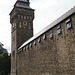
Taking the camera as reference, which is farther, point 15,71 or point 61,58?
point 15,71

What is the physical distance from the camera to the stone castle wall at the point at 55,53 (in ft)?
37.2

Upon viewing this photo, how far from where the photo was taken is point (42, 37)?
56.4ft

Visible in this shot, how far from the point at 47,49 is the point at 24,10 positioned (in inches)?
819

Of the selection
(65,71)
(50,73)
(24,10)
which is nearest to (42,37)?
(50,73)

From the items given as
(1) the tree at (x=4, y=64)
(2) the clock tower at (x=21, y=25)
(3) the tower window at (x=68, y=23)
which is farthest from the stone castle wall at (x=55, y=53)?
(1) the tree at (x=4, y=64)

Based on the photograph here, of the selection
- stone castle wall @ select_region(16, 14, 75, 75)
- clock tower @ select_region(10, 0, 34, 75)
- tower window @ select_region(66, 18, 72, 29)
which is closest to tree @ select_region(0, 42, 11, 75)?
clock tower @ select_region(10, 0, 34, 75)

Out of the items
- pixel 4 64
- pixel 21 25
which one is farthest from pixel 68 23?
pixel 4 64

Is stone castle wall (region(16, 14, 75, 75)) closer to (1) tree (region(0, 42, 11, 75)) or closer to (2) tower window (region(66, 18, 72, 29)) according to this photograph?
(2) tower window (region(66, 18, 72, 29))

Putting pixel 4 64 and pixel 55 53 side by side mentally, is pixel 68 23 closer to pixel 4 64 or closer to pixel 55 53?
pixel 55 53

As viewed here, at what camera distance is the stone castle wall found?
11.3 meters

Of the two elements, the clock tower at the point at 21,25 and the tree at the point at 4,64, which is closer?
the clock tower at the point at 21,25

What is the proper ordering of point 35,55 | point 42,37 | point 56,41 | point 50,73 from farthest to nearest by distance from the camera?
point 35,55, point 42,37, point 50,73, point 56,41

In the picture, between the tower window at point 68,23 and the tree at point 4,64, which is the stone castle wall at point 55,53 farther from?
the tree at point 4,64

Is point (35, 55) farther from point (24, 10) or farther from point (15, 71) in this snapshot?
point (24, 10)
